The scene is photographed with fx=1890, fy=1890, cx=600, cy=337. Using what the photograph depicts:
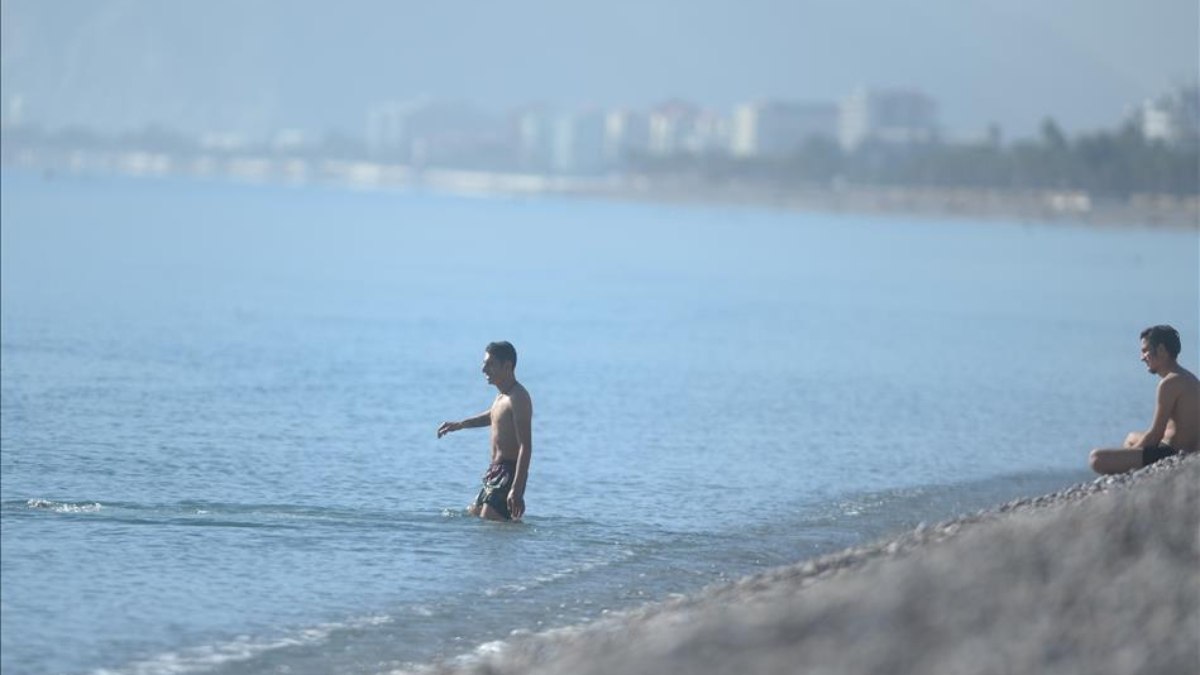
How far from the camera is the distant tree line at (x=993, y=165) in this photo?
133 meters

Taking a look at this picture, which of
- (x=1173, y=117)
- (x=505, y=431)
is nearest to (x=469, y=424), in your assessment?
(x=505, y=431)

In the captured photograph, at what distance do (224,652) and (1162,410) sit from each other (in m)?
6.27

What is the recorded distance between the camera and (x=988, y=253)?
79.9m

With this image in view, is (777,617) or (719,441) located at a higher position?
(777,617)

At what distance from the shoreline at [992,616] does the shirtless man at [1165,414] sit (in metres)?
4.38

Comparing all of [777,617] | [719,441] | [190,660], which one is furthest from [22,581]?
[719,441]

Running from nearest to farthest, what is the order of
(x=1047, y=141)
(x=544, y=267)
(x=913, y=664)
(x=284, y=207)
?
(x=913, y=664) → (x=544, y=267) → (x=284, y=207) → (x=1047, y=141)

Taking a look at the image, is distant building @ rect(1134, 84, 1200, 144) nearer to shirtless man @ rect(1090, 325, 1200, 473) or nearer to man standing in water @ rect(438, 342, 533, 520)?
shirtless man @ rect(1090, 325, 1200, 473)

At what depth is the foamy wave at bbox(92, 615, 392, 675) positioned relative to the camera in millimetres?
7477

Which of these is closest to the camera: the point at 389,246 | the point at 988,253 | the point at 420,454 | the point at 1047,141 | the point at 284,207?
the point at 420,454

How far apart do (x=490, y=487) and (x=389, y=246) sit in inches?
2457

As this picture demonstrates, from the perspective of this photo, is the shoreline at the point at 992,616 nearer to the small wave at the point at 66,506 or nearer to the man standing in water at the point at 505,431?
the man standing in water at the point at 505,431

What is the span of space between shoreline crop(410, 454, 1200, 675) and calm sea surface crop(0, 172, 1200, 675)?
2.08 metres

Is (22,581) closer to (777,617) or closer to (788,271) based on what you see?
(777,617)
